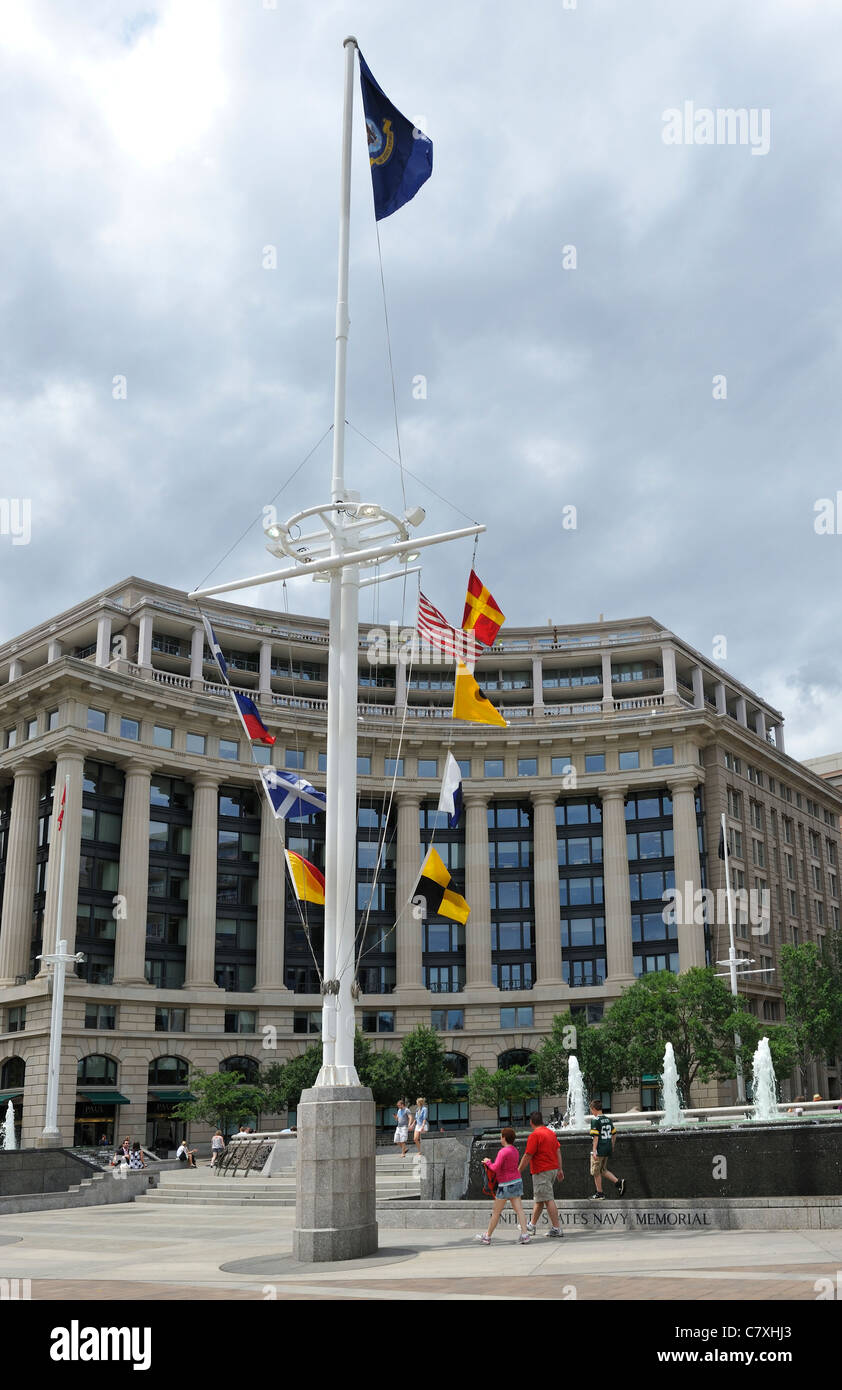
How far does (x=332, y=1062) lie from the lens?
19094mm

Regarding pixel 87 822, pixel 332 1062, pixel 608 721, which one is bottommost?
pixel 332 1062

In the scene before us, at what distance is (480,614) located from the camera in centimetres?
2453

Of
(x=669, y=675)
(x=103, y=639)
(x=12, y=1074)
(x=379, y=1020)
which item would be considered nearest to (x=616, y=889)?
(x=669, y=675)

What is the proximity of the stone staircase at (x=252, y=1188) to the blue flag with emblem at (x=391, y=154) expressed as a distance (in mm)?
22639

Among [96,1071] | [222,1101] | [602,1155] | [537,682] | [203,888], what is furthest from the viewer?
[537,682]

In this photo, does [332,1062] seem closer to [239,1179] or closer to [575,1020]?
[239,1179]

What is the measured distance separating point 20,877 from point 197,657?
19.1 meters

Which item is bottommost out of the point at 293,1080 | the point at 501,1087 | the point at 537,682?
the point at 501,1087

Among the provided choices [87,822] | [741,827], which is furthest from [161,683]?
[741,827]

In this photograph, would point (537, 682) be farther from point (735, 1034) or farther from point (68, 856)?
point (68, 856)

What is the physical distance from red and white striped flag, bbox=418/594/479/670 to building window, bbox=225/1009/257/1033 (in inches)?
2279

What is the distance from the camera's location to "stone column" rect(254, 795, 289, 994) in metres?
79.0

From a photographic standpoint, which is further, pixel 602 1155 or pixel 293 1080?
pixel 293 1080
